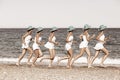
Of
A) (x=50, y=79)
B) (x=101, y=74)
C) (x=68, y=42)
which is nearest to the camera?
(x=50, y=79)

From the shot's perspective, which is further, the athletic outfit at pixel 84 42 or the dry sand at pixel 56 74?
the athletic outfit at pixel 84 42

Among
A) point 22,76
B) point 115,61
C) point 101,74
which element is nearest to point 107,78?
point 101,74

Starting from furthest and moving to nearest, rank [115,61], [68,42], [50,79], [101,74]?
[115,61]
[68,42]
[101,74]
[50,79]

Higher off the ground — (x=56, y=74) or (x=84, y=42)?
(x=84, y=42)

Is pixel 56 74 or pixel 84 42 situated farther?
pixel 84 42

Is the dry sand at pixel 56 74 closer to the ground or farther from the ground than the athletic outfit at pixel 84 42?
closer to the ground

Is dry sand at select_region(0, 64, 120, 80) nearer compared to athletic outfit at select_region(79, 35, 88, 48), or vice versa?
dry sand at select_region(0, 64, 120, 80)

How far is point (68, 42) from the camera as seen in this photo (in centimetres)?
2125

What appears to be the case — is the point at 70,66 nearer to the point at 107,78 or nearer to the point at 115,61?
the point at 107,78

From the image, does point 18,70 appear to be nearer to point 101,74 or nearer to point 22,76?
point 22,76

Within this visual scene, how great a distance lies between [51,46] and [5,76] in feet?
14.1

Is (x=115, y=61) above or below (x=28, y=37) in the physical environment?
below

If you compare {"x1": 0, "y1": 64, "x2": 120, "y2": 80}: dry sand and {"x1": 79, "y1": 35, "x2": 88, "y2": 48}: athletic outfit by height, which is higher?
{"x1": 79, "y1": 35, "x2": 88, "y2": 48}: athletic outfit

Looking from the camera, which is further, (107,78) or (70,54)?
(70,54)
